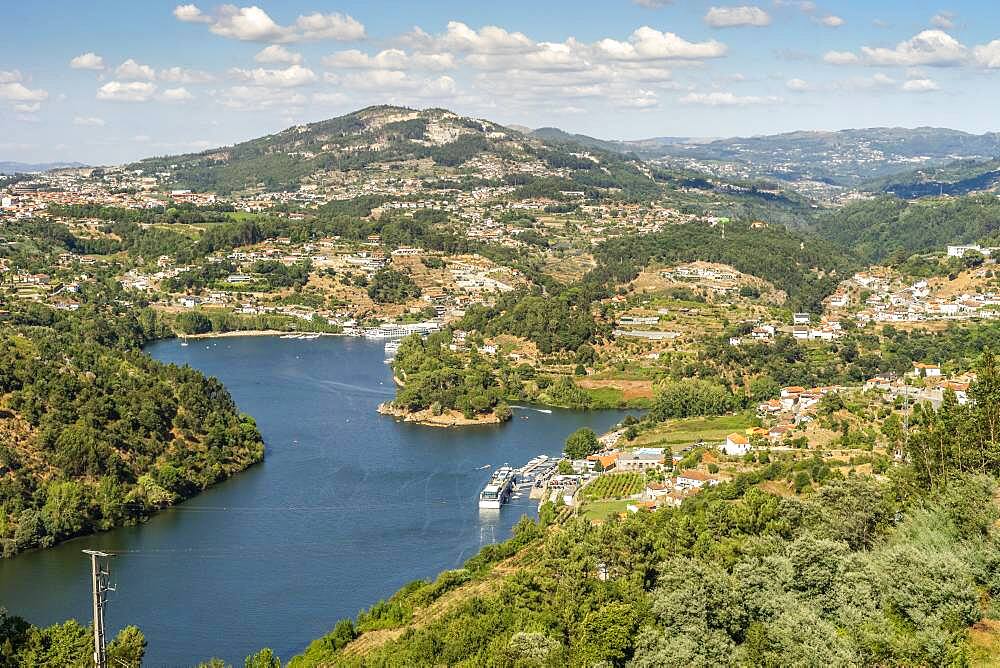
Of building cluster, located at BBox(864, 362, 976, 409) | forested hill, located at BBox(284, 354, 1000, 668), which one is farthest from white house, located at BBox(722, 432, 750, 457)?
forested hill, located at BBox(284, 354, 1000, 668)

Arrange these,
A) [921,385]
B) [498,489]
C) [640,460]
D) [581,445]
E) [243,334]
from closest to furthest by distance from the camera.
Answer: [498,489]
[640,460]
[581,445]
[921,385]
[243,334]

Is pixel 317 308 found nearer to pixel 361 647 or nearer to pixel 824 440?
pixel 824 440

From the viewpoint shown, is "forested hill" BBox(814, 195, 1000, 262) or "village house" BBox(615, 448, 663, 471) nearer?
"village house" BBox(615, 448, 663, 471)

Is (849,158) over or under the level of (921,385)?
over

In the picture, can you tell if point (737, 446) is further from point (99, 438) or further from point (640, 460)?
point (99, 438)

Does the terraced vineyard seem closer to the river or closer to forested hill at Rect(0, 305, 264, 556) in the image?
the river

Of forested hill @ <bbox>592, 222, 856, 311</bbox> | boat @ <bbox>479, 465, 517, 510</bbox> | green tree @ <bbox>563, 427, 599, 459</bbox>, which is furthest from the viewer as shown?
forested hill @ <bbox>592, 222, 856, 311</bbox>

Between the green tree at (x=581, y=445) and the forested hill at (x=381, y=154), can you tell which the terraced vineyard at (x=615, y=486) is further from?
the forested hill at (x=381, y=154)

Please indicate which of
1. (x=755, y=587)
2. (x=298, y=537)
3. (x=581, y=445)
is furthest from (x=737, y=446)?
(x=755, y=587)
